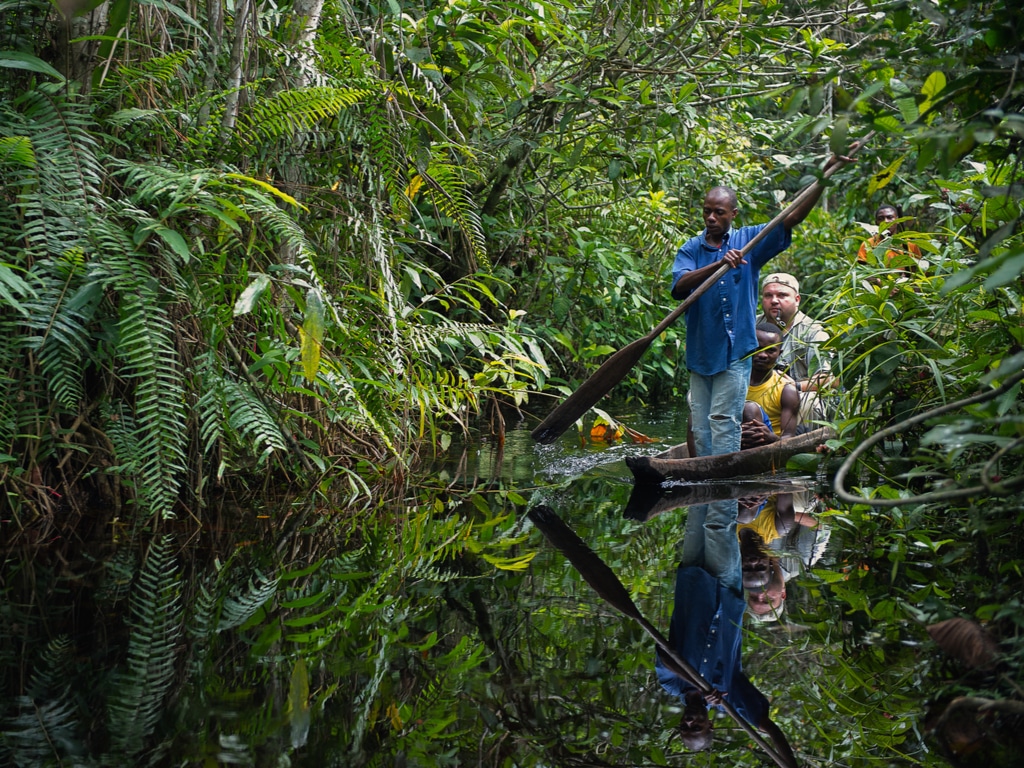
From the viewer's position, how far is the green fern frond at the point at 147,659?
1.98 meters

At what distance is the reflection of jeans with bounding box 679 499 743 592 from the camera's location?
3217 mm

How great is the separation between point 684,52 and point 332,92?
11.1 feet

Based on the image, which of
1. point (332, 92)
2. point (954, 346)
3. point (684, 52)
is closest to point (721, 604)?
point (954, 346)

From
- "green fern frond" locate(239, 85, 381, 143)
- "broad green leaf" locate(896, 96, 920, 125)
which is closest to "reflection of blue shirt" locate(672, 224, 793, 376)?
"green fern frond" locate(239, 85, 381, 143)

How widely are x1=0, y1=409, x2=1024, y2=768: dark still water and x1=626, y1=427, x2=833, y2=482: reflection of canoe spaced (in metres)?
1.09

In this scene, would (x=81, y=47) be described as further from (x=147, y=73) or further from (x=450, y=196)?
(x=450, y=196)

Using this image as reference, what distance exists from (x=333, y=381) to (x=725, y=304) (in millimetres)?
2105

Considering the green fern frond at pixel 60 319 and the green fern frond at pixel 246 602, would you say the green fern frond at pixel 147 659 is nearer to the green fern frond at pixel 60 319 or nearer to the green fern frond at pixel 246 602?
the green fern frond at pixel 246 602

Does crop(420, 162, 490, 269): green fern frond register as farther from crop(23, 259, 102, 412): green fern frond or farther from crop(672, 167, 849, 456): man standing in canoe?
crop(23, 259, 102, 412): green fern frond

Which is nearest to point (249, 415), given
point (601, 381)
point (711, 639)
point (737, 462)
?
point (711, 639)

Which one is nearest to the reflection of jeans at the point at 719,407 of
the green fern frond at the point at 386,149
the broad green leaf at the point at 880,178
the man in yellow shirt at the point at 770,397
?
the man in yellow shirt at the point at 770,397

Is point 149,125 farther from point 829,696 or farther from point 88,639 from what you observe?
point 829,696

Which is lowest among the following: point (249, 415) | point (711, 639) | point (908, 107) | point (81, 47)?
point (249, 415)

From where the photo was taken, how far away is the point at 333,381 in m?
4.02
